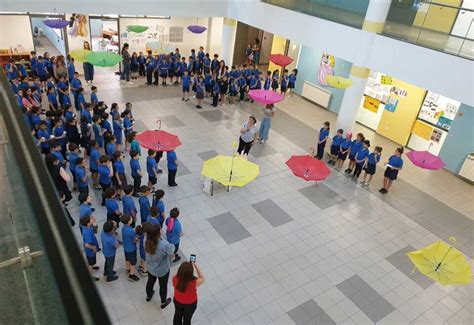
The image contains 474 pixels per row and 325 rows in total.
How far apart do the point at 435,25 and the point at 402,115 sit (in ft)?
14.9

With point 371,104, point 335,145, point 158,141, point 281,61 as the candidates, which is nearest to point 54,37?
point 281,61

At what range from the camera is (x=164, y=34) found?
777 inches

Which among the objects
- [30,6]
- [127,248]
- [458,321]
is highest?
[30,6]

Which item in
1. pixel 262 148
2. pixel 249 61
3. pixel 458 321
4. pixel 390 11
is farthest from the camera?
pixel 249 61

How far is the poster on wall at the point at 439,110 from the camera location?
43.5ft

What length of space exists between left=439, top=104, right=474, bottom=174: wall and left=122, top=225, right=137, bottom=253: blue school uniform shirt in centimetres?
1189

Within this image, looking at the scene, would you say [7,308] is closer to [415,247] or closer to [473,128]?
[415,247]

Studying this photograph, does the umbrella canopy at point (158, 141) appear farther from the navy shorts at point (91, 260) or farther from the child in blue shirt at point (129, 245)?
the navy shorts at point (91, 260)

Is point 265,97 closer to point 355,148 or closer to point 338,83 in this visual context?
point 338,83

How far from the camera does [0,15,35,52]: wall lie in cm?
1555

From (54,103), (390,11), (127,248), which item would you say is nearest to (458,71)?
(390,11)

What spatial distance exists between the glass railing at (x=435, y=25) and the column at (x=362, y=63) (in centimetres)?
30

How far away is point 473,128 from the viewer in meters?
12.8

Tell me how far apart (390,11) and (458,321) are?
9171 mm
